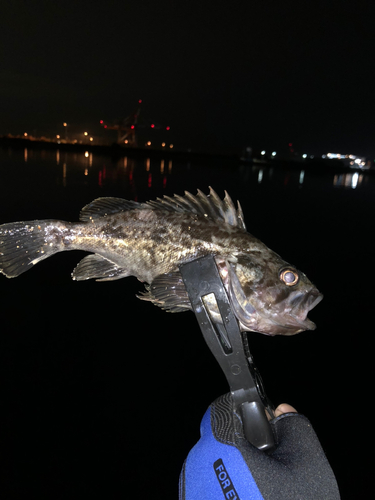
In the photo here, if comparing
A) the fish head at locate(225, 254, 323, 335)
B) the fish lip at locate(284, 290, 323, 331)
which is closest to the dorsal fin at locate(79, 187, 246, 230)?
the fish head at locate(225, 254, 323, 335)

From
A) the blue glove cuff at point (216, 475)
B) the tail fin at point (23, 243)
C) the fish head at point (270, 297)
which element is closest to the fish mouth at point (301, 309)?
the fish head at point (270, 297)

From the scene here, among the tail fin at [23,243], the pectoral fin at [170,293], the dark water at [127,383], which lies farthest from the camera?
the dark water at [127,383]

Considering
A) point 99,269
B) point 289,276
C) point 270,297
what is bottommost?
point 99,269

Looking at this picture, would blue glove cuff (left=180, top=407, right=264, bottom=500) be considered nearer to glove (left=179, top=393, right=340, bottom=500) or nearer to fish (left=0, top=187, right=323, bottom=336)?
glove (left=179, top=393, right=340, bottom=500)

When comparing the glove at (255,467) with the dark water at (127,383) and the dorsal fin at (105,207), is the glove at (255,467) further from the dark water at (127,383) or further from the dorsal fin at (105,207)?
the dark water at (127,383)

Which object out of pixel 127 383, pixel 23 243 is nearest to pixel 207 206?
pixel 23 243

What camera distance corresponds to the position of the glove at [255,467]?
4.35 feet

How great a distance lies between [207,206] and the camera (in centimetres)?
261

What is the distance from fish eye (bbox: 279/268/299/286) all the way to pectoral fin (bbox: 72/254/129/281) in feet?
4.71

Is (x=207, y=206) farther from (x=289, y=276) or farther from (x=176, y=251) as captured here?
(x=289, y=276)

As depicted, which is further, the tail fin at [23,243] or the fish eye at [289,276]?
the tail fin at [23,243]

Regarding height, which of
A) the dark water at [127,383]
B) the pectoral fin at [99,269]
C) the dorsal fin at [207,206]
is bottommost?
the dark water at [127,383]

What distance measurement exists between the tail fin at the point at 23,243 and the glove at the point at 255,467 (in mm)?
2116

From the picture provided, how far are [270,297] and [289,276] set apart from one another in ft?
0.75
